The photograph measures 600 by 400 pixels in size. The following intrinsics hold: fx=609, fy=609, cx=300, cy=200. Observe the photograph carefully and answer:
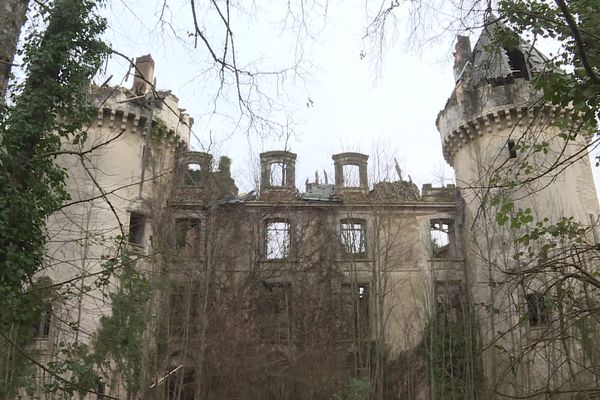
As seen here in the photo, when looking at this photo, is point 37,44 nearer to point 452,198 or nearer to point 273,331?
point 273,331

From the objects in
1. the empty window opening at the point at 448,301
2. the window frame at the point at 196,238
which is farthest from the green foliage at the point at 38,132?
the empty window opening at the point at 448,301

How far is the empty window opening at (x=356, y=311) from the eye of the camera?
2155 cm

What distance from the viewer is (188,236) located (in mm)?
23516

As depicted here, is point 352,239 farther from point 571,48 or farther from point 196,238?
point 571,48

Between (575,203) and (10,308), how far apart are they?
20157 mm

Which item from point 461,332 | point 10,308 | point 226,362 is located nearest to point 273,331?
point 226,362

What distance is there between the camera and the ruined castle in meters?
20.0

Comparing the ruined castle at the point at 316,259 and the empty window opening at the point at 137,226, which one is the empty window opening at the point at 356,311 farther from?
the empty window opening at the point at 137,226

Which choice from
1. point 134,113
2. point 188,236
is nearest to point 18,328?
point 188,236

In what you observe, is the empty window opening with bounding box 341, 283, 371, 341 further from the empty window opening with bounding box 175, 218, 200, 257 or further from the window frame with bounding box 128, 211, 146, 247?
the window frame with bounding box 128, 211, 146, 247

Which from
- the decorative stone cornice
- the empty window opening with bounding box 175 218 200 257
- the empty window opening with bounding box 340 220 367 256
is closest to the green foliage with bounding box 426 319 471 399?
the empty window opening with bounding box 340 220 367 256

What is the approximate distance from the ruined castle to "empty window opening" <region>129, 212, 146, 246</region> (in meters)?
0.07

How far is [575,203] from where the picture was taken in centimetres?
2220

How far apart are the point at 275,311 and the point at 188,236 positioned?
454 cm
